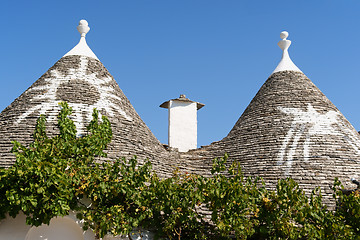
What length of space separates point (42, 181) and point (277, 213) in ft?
15.7

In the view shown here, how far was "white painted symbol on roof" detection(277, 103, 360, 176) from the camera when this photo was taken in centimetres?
1184

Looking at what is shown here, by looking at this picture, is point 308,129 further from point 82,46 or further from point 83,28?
point 83,28

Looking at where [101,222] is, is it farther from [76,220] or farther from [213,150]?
[213,150]

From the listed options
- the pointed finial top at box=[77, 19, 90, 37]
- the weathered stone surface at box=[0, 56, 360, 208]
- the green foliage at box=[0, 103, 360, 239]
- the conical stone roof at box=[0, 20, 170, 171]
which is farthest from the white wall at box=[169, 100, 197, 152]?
the green foliage at box=[0, 103, 360, 239]

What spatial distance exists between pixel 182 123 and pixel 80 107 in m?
5.00

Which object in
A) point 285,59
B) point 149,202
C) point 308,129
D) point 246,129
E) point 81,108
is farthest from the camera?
point 285,59

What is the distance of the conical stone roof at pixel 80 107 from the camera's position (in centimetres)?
1101

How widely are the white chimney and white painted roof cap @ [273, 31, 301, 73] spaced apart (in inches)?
127

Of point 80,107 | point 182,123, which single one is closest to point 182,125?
point 182,123

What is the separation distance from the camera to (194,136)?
15625mm

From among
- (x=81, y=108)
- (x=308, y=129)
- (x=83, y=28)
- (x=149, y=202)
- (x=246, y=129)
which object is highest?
(x=83, y=28)

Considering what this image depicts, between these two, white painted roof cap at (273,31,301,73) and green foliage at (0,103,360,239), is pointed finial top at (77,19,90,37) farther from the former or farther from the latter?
white painted roof cap at (273,31,301,73)

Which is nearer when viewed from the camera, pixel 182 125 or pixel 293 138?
pixel 293 138

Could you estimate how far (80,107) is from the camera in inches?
456
